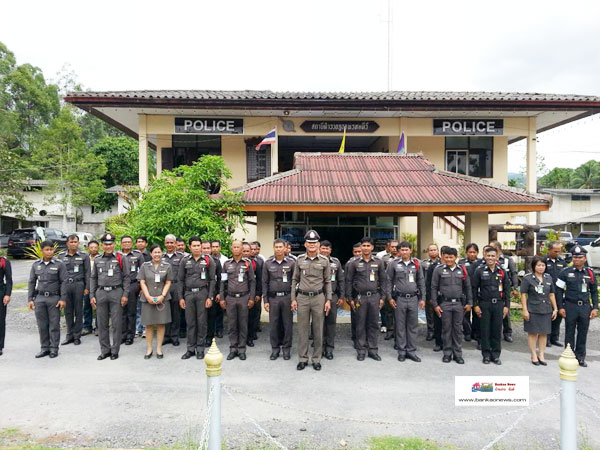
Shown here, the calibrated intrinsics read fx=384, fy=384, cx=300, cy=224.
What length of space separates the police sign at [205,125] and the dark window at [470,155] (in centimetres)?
840

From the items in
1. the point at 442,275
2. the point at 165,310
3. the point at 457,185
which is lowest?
the point at 165,310

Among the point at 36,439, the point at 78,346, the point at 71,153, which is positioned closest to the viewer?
the point at 36,439

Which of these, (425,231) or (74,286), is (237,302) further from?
(425,231)

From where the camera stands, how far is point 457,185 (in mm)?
8617

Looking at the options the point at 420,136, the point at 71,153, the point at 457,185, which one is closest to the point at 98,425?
the point at 457,185

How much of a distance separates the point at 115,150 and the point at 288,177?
1161 inches

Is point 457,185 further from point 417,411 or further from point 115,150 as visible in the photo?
point 115,150

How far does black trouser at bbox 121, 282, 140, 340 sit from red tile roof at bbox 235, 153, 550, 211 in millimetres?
2713

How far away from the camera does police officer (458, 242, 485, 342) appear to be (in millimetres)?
6547

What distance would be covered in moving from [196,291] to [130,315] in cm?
172

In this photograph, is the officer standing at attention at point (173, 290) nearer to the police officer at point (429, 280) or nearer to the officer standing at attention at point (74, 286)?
the officer standing at attention at point (74, 286)

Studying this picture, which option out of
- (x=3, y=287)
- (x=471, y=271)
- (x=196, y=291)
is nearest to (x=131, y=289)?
(x=196, y=291)

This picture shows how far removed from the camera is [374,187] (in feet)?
27.8

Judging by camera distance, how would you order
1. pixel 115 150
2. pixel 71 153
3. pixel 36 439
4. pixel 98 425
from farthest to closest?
pixel 115 150, pixel 71 153, pixel 98 425, pixel 36 439
